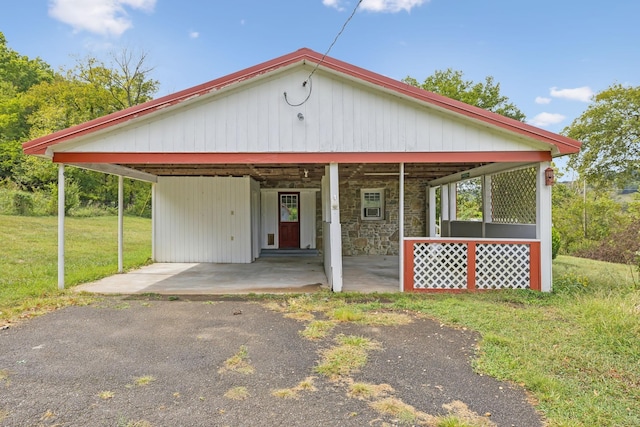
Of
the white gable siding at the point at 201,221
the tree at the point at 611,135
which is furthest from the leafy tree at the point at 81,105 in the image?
the tree at the point at 611,135

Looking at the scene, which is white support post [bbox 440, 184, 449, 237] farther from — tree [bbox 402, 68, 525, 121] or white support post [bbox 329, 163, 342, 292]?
tree [bbox 402, 68, 525, 121]

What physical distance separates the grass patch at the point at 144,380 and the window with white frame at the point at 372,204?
33.6 feet

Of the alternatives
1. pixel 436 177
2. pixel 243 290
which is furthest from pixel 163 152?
pixel 436 177

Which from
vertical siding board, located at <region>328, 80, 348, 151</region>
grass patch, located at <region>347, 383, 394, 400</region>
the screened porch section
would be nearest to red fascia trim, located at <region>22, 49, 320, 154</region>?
vertical siding board, located at <region>328, 80, 348, 151</region>

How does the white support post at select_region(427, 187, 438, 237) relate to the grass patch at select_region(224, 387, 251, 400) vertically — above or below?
above

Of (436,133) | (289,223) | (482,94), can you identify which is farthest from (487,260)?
(482,94)

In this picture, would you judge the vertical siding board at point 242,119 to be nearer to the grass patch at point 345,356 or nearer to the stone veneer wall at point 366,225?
the grass patch at point 345,356

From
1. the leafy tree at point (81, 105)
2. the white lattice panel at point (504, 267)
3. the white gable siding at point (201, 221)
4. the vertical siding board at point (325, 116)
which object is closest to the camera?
the vertical siding board at point (325, 116)

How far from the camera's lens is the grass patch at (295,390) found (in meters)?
3.18

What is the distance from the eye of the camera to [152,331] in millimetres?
4910

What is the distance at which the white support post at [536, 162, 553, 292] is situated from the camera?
22.9 feet

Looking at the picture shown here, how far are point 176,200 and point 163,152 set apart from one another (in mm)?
5050

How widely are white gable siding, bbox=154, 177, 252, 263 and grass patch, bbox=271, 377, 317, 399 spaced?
8.33m

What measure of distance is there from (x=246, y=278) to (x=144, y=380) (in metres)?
5.32
